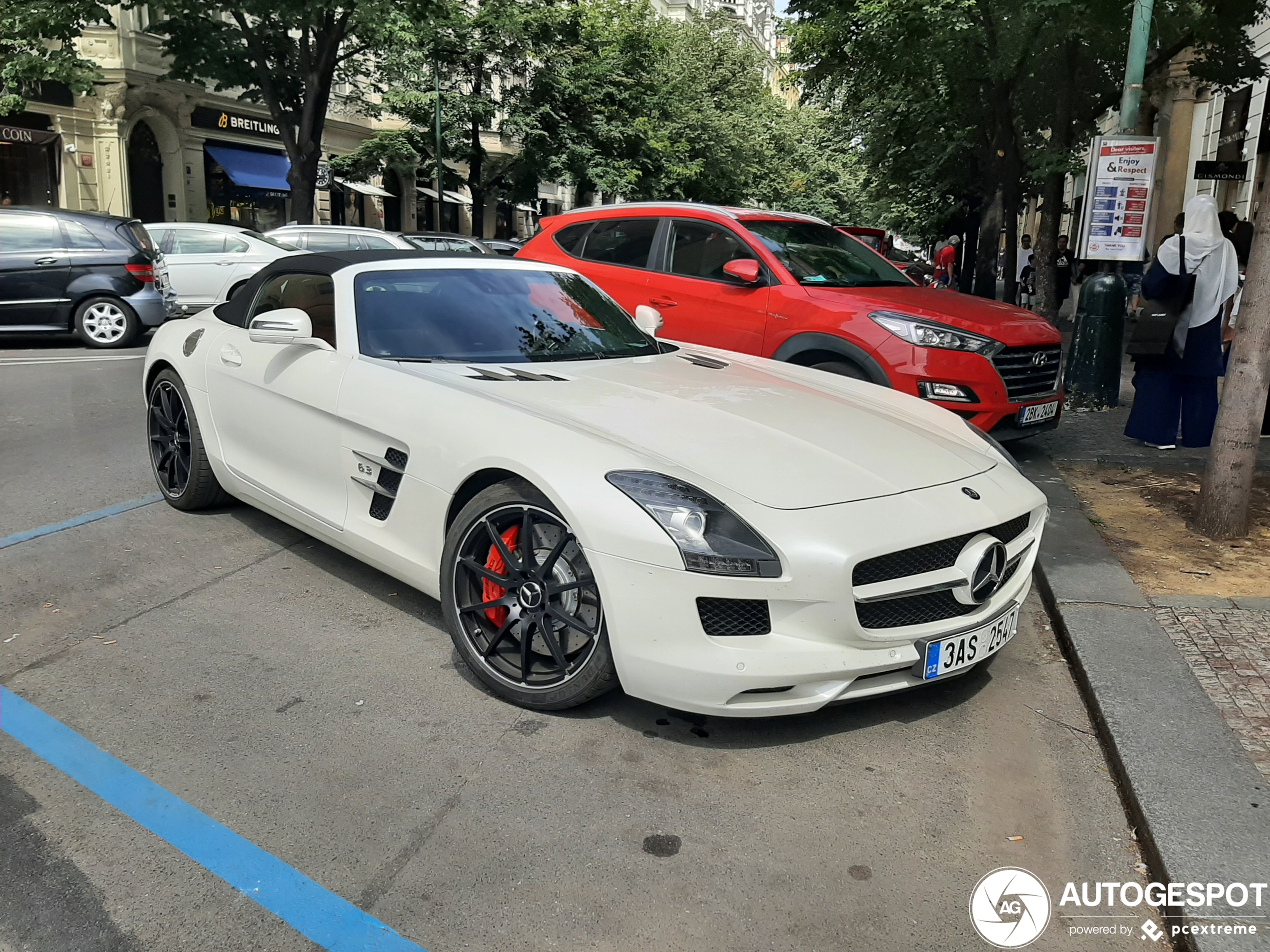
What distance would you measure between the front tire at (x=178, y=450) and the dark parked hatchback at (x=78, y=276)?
26.4 ft

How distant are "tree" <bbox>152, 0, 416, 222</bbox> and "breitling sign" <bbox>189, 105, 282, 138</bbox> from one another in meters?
6.21

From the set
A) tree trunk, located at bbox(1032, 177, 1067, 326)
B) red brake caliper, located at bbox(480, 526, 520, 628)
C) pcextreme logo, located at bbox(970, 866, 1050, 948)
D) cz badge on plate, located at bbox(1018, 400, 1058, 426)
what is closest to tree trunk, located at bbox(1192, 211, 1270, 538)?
cz badge on plate, located at bbox(1018, 400, 1058, 426)

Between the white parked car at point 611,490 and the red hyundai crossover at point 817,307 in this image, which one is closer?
the white parked car at point 611,490

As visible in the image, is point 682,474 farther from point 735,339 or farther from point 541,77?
point 541,77

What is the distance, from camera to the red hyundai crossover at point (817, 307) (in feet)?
22.7

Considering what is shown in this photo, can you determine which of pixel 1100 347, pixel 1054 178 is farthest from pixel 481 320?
pixel 1054 178

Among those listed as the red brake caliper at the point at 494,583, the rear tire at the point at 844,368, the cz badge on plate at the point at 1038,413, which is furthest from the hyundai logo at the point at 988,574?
the cz badge on plate at the point at 1038,413

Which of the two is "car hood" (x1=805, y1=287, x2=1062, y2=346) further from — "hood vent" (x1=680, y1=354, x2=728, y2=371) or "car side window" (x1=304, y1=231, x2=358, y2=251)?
"car side window" (x1=304, y1=231, x2=358, y2=251)

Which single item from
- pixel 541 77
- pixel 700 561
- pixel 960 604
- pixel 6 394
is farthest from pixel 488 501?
pixel 541 77

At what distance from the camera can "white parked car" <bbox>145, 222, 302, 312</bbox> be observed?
51.0ft

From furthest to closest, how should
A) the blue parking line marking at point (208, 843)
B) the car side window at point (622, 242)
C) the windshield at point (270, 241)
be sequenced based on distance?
the windshield at point (270, 241) < the car side window at point (622, 242) < the blue parking line marking at point (208, 843)

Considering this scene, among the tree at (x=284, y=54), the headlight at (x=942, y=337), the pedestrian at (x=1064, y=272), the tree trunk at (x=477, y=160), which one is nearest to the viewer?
the headlight at (x=942, y=337)

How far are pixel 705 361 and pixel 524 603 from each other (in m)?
1.94

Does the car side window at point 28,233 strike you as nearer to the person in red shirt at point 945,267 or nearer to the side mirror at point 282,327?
the side mirror at point 282,327
